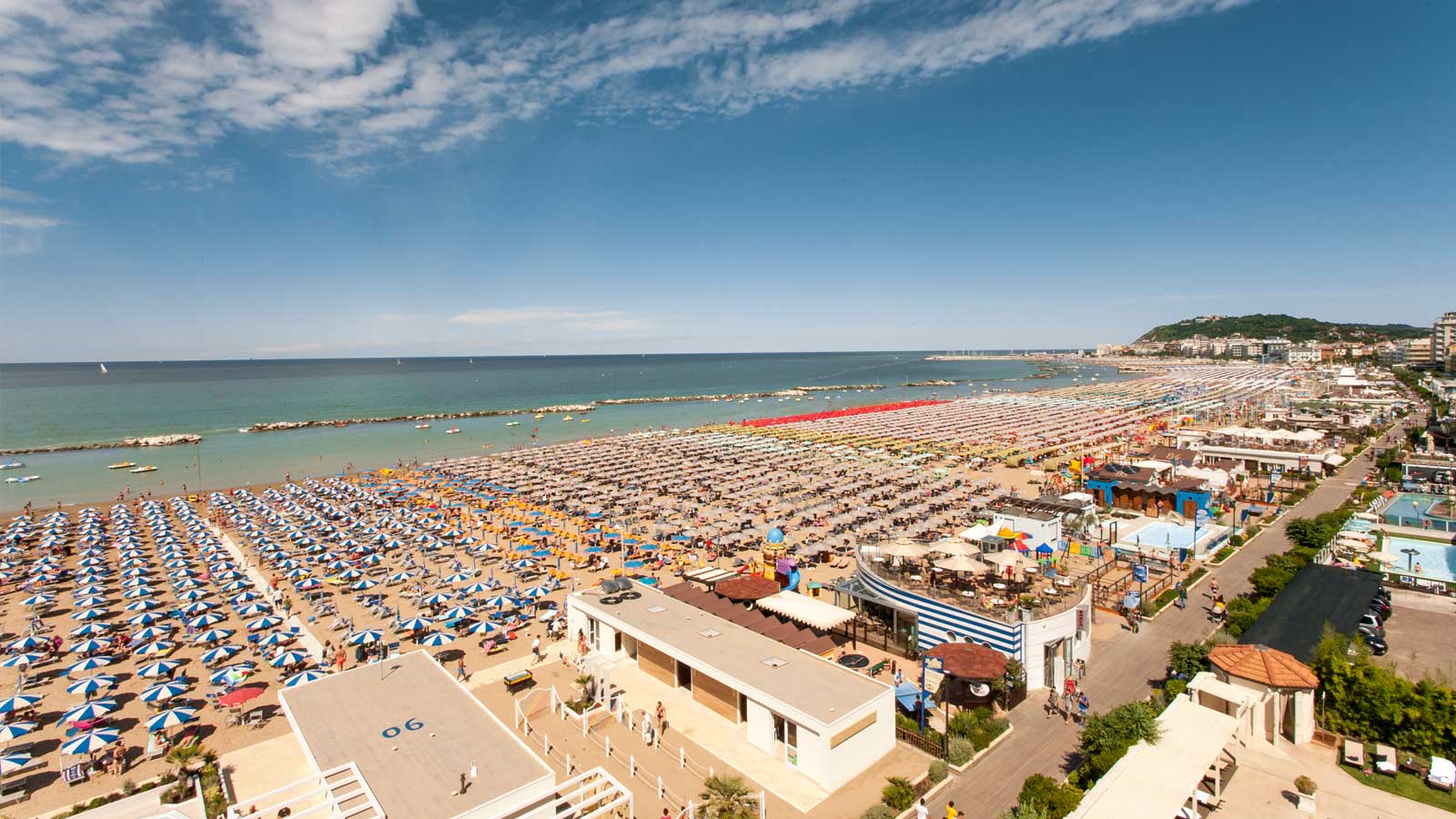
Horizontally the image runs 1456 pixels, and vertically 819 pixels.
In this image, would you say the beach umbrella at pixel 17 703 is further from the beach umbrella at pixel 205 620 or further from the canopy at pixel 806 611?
the canopy at pixel 806 611

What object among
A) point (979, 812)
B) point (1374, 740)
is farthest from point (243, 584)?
Answer: point (1374, 740)

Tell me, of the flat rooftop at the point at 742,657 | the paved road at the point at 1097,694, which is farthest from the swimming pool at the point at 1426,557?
the flat rooftop at the point at 742,657

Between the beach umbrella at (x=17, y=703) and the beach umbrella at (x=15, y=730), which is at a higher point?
the beach umbrella at (x=17, y=703)

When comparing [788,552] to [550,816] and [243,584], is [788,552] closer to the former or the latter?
[550,816]

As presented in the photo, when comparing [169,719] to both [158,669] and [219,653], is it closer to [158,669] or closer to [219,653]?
[158,669]

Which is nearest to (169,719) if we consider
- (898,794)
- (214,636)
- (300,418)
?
(214,636)

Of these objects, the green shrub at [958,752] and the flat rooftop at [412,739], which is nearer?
the flat rooftop at [412,739]
